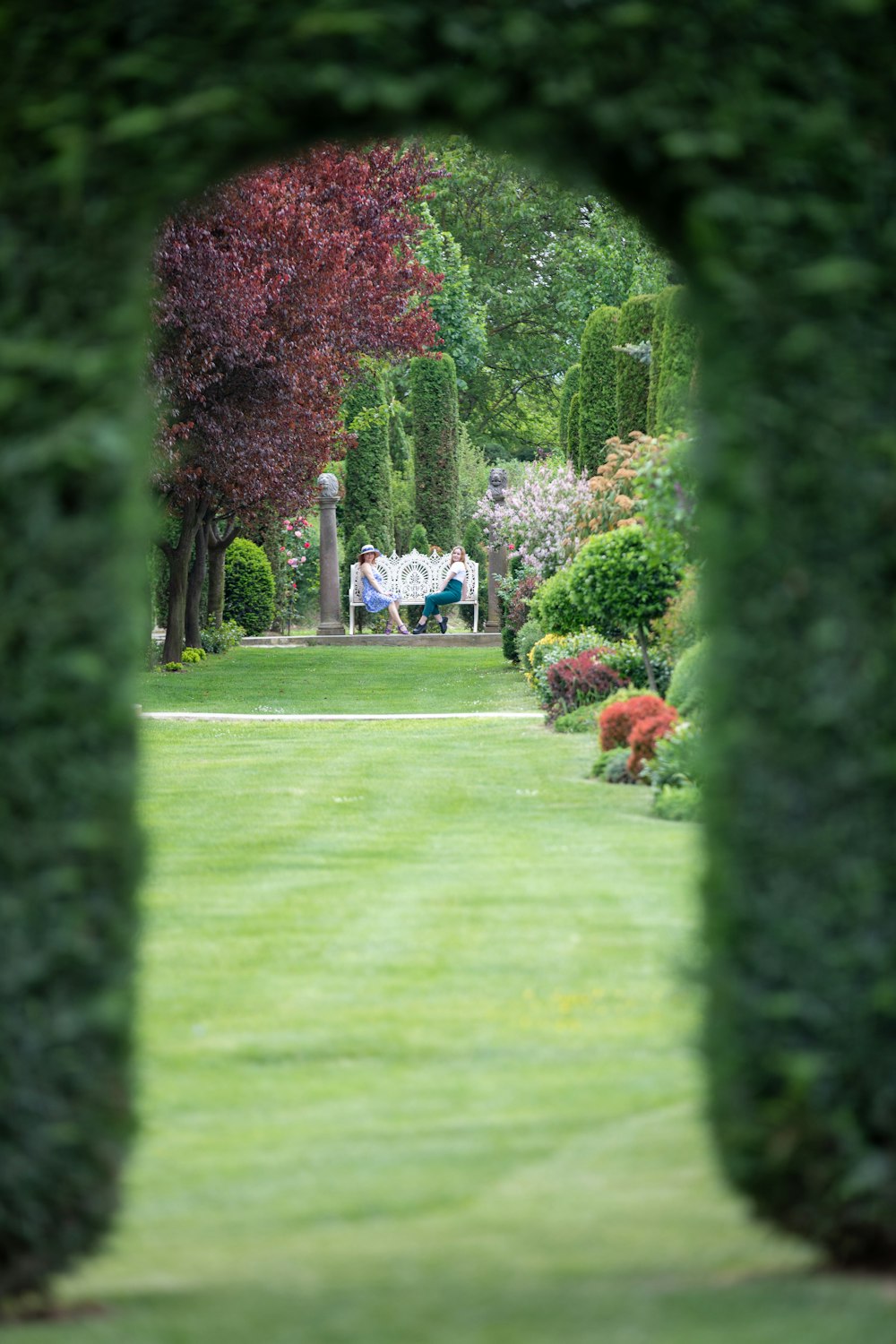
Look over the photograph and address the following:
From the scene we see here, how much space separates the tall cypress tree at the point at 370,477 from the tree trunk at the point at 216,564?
21.9ft

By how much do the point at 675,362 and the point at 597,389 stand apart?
914cm

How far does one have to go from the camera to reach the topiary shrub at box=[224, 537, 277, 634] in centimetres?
3077

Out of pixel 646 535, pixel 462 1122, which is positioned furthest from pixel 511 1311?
pixel 646 535

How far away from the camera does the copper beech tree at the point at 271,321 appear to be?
1908cm

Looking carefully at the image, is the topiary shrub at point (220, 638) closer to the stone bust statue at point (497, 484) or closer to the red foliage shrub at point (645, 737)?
the stone bust statue at point (497, 484)

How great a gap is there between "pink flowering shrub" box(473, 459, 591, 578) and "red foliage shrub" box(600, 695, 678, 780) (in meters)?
8.84

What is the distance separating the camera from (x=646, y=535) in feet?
44.1

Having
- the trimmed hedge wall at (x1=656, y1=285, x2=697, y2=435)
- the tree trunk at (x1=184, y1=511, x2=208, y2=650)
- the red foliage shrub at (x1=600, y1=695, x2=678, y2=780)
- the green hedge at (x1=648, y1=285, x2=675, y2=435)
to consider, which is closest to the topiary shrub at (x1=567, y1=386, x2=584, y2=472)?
the tree trunk at (x1=184, y1=511, x2=208, y2=650)

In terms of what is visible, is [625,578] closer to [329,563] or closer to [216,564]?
[216,564]

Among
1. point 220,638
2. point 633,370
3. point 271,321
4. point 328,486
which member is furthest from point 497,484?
point 271,321

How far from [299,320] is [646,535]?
907 cm

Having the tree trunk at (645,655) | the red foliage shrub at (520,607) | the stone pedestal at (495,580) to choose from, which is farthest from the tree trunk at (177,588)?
the tree trunk at (645,655)

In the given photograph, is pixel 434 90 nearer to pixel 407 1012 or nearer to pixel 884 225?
pixel 884 225

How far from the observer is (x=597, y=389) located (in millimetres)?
25266
